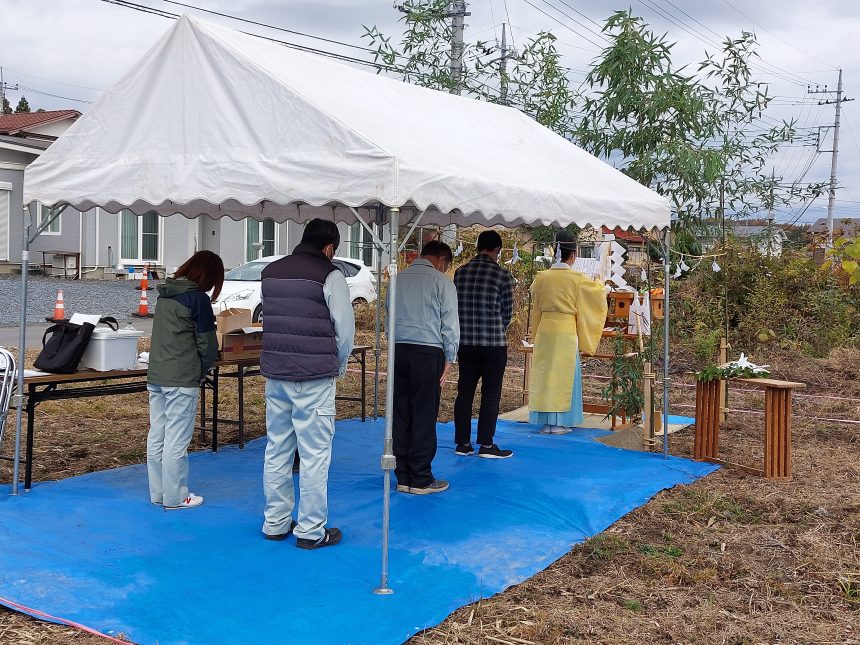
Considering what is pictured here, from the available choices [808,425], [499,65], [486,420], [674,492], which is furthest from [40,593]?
[499,65]

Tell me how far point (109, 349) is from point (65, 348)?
260 mm

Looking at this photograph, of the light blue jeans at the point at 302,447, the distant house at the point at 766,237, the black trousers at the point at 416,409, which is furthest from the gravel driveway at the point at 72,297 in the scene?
the light blue jeans at the point at 302,447

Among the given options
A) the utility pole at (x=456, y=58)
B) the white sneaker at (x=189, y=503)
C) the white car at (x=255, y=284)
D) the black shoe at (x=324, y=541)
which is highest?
the utility pole at (x=456, y=58)

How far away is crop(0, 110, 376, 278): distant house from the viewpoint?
73.6 ft

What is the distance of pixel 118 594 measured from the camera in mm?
4078

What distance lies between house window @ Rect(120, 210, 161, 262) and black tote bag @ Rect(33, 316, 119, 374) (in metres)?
18.6

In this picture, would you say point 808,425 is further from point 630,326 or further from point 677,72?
point 677,72

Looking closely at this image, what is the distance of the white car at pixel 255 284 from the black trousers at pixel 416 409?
793 cm

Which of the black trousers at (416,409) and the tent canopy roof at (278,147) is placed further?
the black trousers at (416,409)

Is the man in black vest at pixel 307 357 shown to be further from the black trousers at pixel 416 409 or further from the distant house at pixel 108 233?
the distant house at pixel 108 233

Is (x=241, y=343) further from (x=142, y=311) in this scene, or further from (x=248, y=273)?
(x=142, y=311)

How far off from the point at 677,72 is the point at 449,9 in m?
4.57

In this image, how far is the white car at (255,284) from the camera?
14.4 m

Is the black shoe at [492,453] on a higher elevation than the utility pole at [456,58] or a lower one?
lower
